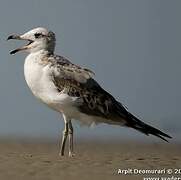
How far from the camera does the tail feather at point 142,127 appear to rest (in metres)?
19.5

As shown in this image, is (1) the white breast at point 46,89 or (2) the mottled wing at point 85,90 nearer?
(1) the white breast at point 46,89

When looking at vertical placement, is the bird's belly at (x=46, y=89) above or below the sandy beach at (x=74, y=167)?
above

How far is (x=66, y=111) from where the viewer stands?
61.2ft

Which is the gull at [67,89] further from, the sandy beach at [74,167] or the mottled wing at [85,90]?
the sandy beach at [74,167]

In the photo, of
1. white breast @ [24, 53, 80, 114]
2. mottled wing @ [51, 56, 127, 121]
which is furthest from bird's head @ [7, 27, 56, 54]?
white breast @ [24, 53, 80, 114]

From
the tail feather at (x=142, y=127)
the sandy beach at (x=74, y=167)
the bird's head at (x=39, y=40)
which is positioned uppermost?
the bird's head at (x=39, y=40)

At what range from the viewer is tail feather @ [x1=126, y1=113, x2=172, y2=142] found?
19.5 meters

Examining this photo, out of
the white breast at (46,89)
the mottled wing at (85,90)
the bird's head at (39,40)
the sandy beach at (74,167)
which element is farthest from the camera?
the bird's head at (39,40)

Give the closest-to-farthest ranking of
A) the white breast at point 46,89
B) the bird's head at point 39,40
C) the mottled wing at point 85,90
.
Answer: the white breast at point 46,89, the mottled wing at point 85,90, the bird's head at point 39,40

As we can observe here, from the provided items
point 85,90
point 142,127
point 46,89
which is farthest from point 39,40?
point 142,127

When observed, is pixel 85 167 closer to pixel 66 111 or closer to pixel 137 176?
pixel 137 176

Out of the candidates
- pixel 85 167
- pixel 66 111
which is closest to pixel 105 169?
pixel 85 167

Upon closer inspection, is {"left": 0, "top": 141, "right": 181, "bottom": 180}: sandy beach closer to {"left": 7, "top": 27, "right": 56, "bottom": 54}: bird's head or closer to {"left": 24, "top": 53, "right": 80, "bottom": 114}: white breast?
{"left": 24, "top": 53, "right": 80, "bottom": 114}: white breast

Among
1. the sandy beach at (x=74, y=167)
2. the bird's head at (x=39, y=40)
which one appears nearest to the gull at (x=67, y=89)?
the bird's head at (x=39, y=40)
